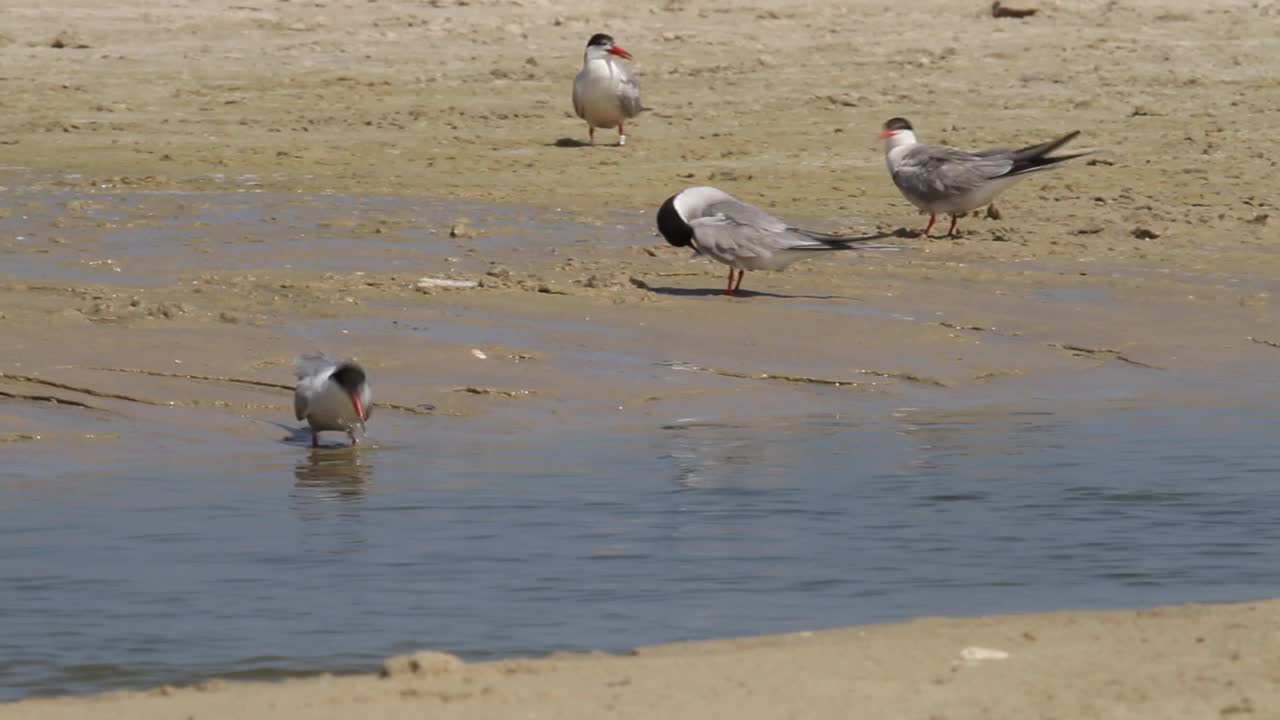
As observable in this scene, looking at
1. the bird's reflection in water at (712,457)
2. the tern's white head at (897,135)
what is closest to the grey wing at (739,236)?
the tern's white head at (897,135)

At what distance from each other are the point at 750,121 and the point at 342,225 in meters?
4.45

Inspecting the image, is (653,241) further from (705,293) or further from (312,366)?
(312,366)

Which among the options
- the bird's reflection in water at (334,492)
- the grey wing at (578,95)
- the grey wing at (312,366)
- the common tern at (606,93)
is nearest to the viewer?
the bird's reflection in water at (334,492)

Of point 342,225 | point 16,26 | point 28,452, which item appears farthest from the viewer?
point 16,26

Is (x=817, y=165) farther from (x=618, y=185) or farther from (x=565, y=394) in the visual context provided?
(x=565, y=394)

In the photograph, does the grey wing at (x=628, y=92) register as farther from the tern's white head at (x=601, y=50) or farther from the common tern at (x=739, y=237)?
the common tern at (x=739, y=237)

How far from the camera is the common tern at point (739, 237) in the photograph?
11180mm

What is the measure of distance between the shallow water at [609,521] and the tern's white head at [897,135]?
2.99m

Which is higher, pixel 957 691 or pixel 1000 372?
pixel 957 691

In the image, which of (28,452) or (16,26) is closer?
(28,452)

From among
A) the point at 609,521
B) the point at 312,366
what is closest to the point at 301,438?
the point at 312,366

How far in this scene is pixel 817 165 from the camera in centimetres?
1484

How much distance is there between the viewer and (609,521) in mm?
7137

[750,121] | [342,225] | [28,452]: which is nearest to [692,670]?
[28,452]
